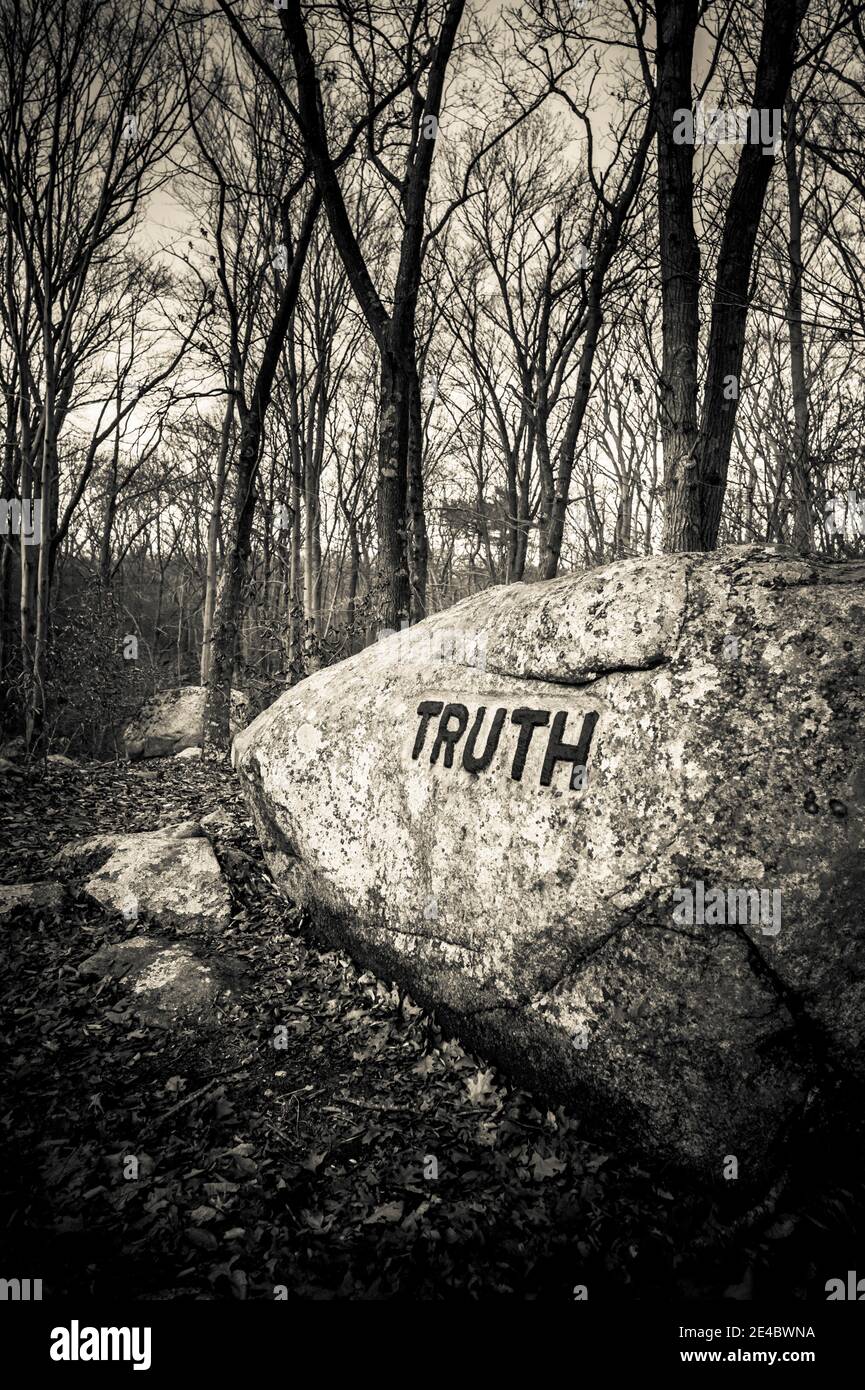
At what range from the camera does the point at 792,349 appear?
992 centimetres

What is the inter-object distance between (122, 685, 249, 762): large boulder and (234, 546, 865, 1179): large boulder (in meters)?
9.68

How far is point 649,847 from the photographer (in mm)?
2711

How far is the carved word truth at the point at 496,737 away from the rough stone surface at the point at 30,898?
271 centimetres

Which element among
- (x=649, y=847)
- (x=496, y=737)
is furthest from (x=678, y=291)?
(x=649, y=847)

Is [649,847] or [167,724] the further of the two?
[167,724]

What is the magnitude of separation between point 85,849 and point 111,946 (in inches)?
47.9

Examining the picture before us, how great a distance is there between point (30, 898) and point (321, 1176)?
2806 millimetres

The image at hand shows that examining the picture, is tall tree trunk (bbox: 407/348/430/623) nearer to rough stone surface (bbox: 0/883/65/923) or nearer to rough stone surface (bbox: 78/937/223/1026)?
rough stone surface (bbox: 0/883/65/923)

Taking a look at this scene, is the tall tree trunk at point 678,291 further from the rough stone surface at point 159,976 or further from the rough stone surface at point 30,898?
the rough stone surface at point 30,898

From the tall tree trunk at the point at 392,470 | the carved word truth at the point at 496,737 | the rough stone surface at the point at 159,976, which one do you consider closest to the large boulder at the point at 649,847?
the carved word truth at the point at 496,737

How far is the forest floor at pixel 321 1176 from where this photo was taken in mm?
2244

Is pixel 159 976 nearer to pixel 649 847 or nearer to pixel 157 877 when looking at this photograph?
pixel 157 877
